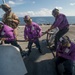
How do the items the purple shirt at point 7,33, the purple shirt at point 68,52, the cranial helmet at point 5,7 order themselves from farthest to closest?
1. the cranial helmet at point 5,7
2. the purple shirt at point 68,52
3. the purple shirt at point 7,33

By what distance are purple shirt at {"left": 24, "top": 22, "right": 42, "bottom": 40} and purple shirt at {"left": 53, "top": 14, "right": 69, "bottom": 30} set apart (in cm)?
75

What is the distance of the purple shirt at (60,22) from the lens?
9742 millimetres

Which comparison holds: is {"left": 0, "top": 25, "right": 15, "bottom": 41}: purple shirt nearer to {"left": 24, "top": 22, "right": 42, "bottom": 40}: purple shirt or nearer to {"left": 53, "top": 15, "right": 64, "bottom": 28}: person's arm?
{"left": 24, "top": 22, "right": 42, "bottom": 40}: purple shirt

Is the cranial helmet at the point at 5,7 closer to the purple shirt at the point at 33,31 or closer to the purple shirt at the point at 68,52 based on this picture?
the purple shirt at the point at 33,31

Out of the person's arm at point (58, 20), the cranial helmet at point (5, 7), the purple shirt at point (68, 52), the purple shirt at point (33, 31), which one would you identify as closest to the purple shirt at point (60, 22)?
the person's arm at point (58, 20)

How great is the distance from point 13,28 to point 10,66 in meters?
2.14

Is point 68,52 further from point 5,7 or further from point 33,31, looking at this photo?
point 5,7

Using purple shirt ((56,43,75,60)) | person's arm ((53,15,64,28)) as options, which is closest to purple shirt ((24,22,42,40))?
person's arm ((53,15,64,28))

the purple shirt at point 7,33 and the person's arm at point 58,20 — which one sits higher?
the person's arm at point 58,20

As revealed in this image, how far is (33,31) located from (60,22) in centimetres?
112

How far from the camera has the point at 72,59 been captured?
8.29 meters

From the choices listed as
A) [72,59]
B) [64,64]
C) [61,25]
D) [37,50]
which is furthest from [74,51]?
[37,50]

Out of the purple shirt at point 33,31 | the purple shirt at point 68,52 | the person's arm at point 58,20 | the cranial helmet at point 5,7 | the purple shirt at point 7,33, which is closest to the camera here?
the purple shirt at point 7,33

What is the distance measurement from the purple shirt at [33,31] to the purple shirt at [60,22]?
75 centimetres
